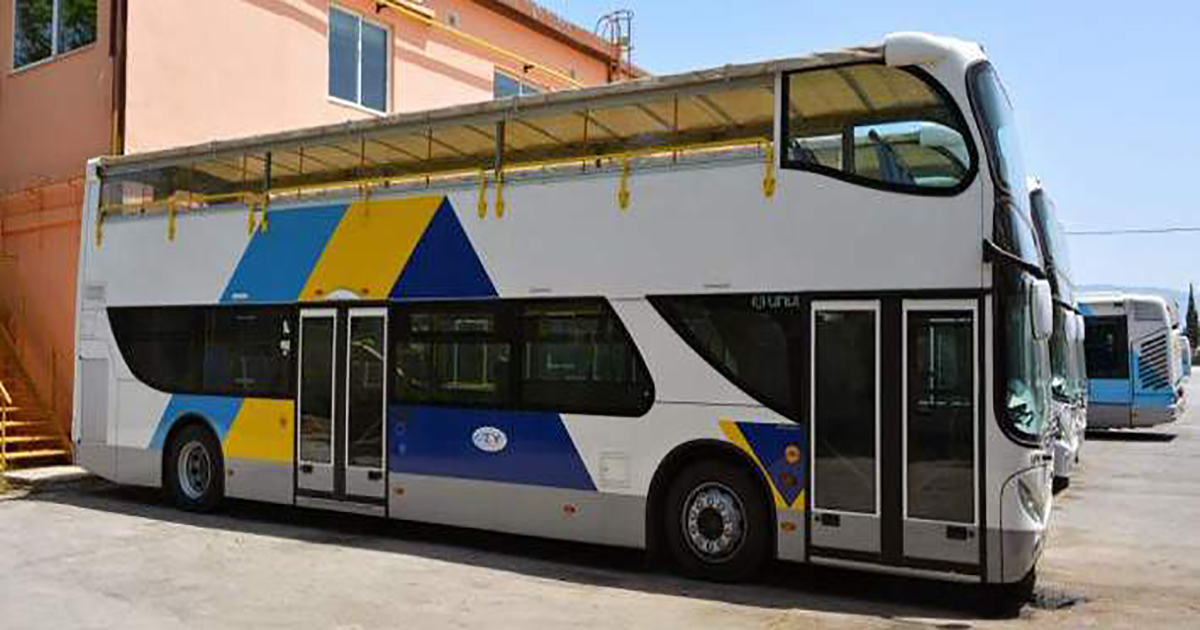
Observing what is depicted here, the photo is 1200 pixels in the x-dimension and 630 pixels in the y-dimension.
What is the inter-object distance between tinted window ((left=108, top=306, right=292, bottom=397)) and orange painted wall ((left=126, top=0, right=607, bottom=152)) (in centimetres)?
435

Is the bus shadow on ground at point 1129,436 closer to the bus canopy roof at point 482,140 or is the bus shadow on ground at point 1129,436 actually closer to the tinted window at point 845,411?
the bus canopy roof at point 482,140

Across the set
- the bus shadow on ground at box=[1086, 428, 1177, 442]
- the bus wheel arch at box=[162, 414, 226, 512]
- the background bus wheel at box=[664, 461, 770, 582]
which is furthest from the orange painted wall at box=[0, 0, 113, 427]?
the bus shadow on ground at box=[1086, 428, 1177, 442]

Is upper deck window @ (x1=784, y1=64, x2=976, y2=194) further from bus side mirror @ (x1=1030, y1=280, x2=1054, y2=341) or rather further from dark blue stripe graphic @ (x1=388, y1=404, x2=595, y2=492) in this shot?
Answer: dark blue stripe graphic @ (x1=388, y1=404, x2=595, y2=492)

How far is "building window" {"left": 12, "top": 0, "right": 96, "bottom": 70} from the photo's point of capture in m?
17.2

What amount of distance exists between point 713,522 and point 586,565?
4.64 feet

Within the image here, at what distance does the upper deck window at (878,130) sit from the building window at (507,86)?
15.6m

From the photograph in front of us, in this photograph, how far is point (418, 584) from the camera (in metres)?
8.56

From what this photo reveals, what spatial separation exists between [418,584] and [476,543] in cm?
198

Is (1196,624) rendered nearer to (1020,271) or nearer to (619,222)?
(1020,271)

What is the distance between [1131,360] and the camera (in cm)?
2309

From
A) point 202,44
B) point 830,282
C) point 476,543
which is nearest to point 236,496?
point 476,543

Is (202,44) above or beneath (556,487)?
above

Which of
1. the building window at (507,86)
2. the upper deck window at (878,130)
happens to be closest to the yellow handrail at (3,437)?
the upper deck window at (878,130)

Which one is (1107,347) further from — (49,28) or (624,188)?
(49,28)
